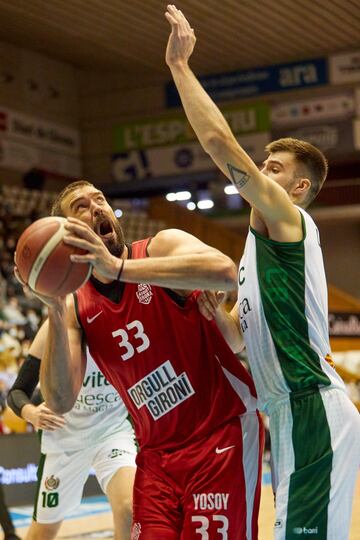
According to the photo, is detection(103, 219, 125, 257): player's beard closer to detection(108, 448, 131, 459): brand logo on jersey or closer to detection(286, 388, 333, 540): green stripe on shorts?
detection(286, 388, 333, 540): green stripe on shorts

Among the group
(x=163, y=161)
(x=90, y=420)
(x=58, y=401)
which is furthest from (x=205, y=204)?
(x=58, y=401)

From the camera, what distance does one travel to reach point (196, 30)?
15.9 m

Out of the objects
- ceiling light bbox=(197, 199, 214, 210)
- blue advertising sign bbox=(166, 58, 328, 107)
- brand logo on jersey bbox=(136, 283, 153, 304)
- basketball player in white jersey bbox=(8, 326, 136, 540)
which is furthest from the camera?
ceiling light bbox=(197, 199, 214, 210)

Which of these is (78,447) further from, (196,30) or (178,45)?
(196,30)

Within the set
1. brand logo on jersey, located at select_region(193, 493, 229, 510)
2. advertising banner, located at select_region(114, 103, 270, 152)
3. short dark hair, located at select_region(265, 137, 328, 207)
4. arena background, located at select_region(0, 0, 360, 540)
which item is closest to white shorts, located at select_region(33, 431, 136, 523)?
brand logo on jersey, located at select_region(193, 493, 229, 510)

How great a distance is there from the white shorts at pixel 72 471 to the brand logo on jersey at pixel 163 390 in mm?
1654

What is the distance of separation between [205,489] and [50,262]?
100 centimetres

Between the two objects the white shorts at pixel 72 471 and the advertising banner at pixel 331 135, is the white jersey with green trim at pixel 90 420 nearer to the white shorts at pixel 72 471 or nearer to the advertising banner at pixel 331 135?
the white shorts at pixel 72 471

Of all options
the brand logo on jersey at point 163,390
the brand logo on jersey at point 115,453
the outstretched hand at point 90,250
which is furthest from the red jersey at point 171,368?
the brand logo on jersey at point 115,453

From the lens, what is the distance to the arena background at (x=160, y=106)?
51.5ft

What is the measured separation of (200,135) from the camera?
10.8 feet

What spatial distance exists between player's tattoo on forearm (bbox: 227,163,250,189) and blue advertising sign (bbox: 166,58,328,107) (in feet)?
49.6

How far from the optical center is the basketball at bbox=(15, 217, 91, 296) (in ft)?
9.95

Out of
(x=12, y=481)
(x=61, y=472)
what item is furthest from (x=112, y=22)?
(x=61, y=472)
